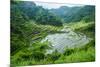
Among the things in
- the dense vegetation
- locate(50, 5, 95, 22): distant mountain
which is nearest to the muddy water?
the dense vegetation

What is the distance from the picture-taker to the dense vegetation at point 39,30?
216 cm

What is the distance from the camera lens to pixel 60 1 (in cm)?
234

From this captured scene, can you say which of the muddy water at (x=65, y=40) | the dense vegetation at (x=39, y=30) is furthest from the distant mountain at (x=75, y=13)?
the muddy water at (x=65, y=40)

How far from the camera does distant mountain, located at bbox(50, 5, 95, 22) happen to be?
234 centimetres

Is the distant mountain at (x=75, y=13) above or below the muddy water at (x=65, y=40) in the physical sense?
above

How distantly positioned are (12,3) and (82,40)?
0.94 m

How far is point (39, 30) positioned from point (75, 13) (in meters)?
0.50

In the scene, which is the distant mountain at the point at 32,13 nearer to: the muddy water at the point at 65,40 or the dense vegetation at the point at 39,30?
the dense vegetation at the point at 39,30

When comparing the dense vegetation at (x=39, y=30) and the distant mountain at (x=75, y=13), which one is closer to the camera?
the dense vegetation at (x=39, y=30)

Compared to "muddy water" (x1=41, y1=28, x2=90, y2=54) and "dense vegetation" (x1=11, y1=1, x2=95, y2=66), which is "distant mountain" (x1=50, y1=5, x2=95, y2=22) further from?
"muddy water" (x1=41, y1=28, x2=90, y2=54)

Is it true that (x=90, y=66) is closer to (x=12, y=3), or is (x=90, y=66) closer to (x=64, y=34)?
(x=64, y=34)

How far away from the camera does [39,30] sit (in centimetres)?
225
